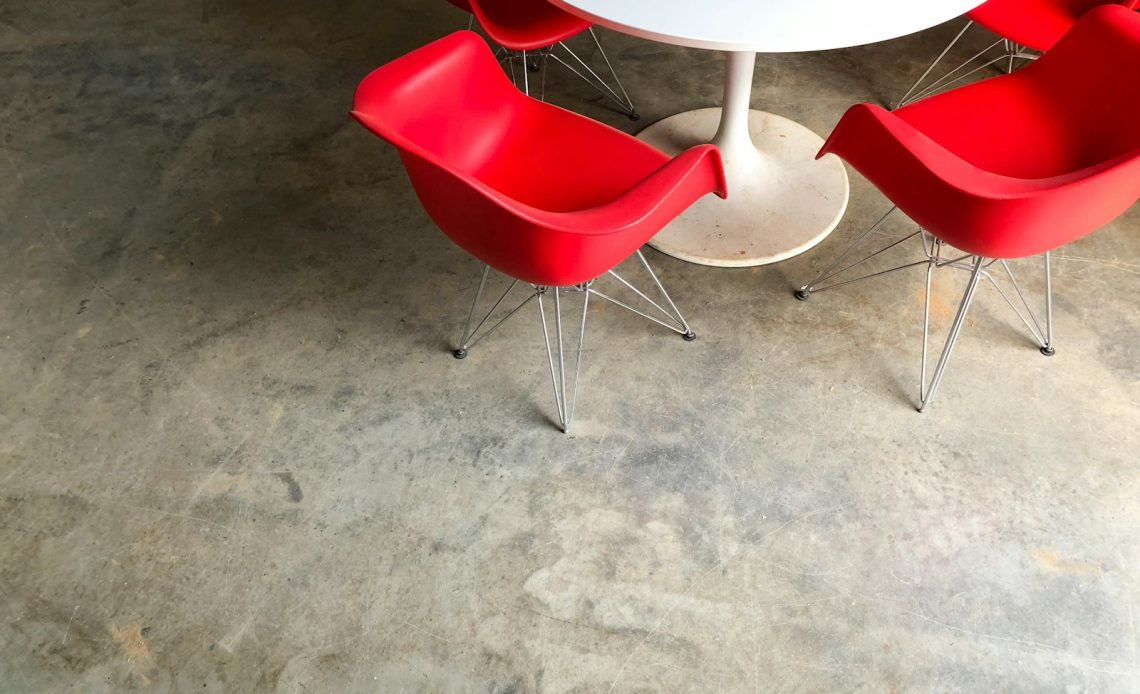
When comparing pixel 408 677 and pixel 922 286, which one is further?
pixel 922 286

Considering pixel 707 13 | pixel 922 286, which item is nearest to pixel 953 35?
pixel 922 286

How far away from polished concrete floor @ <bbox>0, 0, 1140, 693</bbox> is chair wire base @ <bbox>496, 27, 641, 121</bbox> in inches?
26.0

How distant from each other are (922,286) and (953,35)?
4.55 feet

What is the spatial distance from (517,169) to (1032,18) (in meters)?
1.60

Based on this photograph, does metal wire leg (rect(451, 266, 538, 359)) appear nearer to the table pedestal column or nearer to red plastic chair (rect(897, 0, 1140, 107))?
the table pedestal column

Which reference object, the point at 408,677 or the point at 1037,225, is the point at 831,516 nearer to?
the point at 1037,225

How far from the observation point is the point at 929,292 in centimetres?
257

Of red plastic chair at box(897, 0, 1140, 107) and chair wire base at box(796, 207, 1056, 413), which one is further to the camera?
red plastic chair at box(897, 0, 1140, 107)

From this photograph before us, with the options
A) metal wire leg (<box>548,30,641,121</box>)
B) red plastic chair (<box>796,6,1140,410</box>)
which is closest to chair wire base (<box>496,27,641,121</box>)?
metal wire leg (<box>548,30,641,121</box>)

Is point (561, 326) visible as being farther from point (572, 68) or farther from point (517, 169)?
point (572, 68)

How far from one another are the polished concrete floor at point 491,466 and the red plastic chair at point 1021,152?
0.24 m

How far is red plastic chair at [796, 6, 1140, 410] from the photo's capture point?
1.89 m

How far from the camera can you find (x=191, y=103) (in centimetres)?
346

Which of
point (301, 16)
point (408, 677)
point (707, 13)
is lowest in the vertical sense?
point (408, 677)
